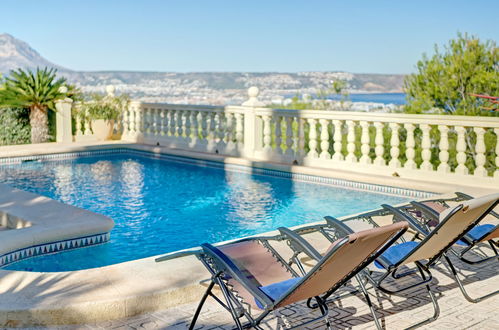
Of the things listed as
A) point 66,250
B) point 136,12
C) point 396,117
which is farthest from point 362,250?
point 136,12

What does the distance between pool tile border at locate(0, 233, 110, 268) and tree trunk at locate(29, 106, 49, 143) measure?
9038 mm

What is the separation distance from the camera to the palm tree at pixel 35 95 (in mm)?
14844

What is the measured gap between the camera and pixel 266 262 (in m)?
4.34

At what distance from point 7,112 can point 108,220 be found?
9336 mm

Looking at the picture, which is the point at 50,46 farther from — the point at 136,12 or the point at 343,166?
the point at 343,166

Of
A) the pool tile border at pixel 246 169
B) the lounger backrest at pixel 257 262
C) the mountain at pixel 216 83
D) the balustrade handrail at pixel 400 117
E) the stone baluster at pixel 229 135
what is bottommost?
the pool tile border at pixel 246 169

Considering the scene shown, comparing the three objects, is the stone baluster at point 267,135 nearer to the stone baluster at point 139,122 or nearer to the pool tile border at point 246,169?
the pool tile border at point 246,169

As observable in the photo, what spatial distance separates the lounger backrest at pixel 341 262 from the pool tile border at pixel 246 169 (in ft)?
19.5

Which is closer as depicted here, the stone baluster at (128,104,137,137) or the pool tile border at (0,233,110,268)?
the pool tile border at (0,233,110,268)

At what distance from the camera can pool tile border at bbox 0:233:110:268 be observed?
5.70 metres

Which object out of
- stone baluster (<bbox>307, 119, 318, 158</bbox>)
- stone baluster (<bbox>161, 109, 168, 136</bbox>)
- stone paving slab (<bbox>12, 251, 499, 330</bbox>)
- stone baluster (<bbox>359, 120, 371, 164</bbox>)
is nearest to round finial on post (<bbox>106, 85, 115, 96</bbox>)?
stone baluster (<bbox>161, 109, 168, 136</bbox>)

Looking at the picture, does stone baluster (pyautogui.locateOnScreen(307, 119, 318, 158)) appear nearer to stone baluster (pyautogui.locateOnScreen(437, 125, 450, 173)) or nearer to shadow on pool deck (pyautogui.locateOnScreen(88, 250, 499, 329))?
stone baluster (pyautogui.locateOnScreen(437, 125, 450, 173))

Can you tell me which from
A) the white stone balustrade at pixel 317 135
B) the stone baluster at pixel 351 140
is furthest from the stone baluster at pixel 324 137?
the stone baluster at pixel 351 140

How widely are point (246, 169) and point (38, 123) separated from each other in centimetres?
563
